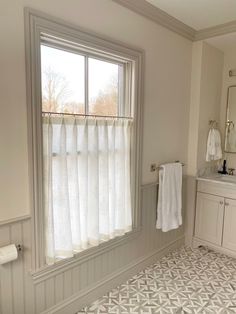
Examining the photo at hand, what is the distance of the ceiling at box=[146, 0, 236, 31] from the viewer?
2.10m

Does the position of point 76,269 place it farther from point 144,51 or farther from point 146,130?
point 144,51

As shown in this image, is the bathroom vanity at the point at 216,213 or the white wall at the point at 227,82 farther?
the white wall at the point at 227,82

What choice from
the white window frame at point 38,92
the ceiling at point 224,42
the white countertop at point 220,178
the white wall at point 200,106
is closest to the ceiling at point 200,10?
the ceiling at point 224,42

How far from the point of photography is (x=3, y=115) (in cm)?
144

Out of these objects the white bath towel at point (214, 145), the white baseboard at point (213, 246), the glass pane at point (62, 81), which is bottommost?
the white baseboard at point (213, 246)

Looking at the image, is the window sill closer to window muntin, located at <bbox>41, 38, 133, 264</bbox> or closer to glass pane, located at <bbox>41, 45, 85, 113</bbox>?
window muntin, located at <bbox>41, 38, 133, 264</bbox>

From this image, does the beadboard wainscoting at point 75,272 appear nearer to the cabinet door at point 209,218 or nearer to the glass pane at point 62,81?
the cabinet door at point 209,218

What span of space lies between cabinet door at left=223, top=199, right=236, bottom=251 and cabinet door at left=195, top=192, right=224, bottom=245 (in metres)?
0.05

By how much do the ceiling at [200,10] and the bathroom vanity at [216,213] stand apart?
167 cm

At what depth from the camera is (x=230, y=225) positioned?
2693 mm

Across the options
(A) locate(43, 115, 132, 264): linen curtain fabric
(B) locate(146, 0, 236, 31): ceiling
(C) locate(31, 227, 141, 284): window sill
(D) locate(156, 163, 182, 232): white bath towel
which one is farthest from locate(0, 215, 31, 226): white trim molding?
(B) locate(146, 0, 236, 31): ceiling

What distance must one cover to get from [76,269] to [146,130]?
1.35 meters

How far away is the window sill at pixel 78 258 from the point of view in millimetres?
1693

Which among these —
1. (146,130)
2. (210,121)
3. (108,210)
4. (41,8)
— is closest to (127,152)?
(146,130)
